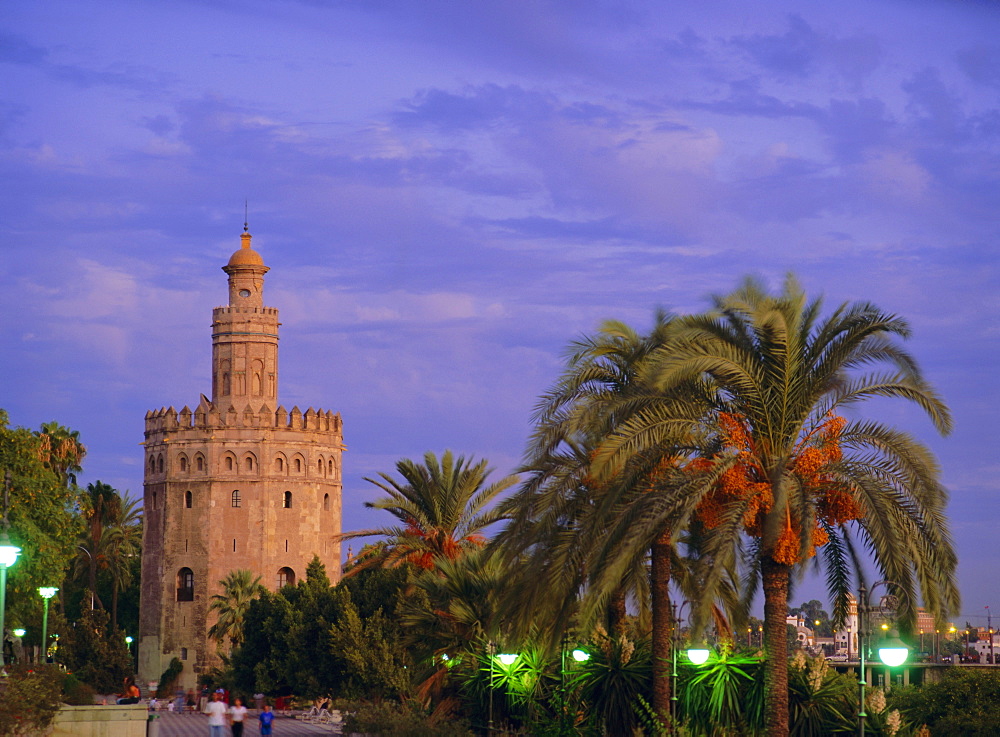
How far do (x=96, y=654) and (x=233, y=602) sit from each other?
761 cm

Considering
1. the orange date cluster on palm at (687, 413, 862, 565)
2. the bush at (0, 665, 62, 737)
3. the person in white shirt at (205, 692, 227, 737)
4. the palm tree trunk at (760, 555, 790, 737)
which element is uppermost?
the orange date cluster on palm at (687, 413, 862, 565)

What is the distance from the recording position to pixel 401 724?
29.0 meters

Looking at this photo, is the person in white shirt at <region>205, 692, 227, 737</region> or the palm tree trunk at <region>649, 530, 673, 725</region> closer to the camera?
the palm tree trunk at <region>649, 530, 673, 725</region>

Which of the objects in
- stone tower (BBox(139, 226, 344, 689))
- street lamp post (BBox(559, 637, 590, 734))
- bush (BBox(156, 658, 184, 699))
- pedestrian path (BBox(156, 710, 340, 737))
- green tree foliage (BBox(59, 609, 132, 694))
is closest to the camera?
street lamp post (BBox(559, 637, 590, 734))

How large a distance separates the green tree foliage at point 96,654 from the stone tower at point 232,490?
5.92m

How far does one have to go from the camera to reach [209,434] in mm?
74000

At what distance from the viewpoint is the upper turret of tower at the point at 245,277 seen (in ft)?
244

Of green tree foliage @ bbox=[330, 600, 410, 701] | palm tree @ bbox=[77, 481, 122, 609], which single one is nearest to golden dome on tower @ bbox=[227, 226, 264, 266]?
palm tree @ bbox=[77, 481, 122, 609]

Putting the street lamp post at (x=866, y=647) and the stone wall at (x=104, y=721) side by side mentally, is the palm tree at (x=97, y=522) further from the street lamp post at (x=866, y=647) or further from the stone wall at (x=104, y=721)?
the street lamp post at (x=866, y=647)

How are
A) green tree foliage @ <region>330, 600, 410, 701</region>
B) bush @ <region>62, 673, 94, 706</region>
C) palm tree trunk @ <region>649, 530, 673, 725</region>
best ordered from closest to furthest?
palm tree trunk @ <region>649, 530, 673, 725</region> → bush @ <region>62, 673, 94, 706</region> → green tree foliage @ <region>330, 600, 410, 701</region>

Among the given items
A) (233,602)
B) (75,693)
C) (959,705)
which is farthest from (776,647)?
(233,602)

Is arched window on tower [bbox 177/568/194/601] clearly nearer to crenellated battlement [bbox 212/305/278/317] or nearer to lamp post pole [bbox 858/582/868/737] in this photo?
crenellated battlement [bbox 212/305/278/317]

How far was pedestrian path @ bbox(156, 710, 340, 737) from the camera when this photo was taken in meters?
38.5

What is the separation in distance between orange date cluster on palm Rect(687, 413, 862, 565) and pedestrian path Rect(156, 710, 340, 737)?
731 inches
